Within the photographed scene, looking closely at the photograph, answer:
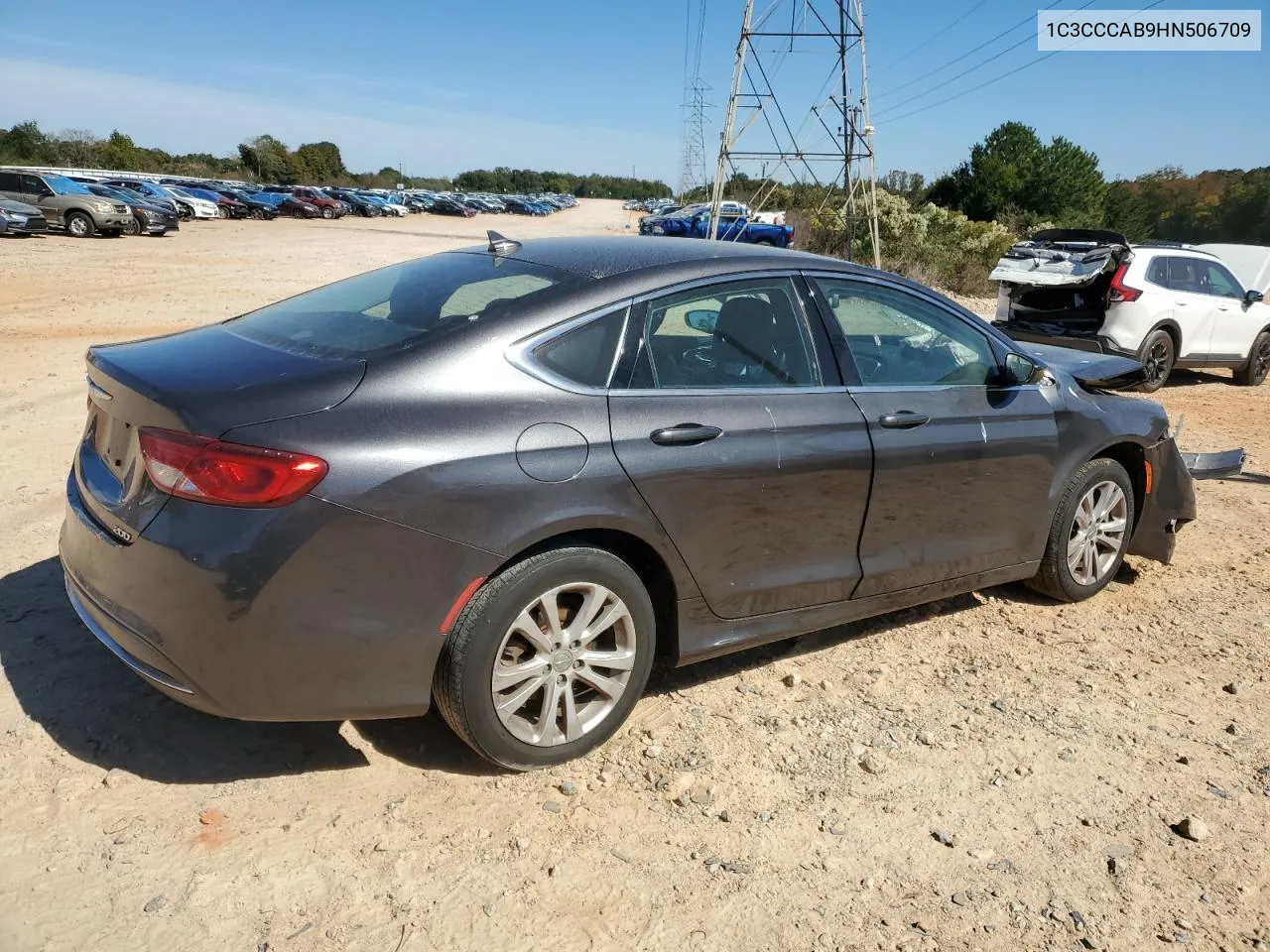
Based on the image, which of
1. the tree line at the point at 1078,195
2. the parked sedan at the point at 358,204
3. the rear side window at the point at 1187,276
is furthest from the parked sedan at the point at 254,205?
the rear side window at the point at 1187,276

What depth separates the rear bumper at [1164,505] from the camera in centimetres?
511

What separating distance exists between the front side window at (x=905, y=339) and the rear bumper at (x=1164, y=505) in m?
1.34

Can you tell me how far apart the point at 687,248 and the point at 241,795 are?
247 centimetres

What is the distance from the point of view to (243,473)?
2709 mm

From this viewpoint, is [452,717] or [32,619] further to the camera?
[32,619]

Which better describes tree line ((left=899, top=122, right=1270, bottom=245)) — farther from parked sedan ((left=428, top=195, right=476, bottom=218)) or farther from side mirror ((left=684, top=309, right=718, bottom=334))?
side mirror ((left=684, top=309, right=718, bottom=334))

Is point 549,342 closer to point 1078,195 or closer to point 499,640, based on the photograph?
point 499,640

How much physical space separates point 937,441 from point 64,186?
31.8 metres

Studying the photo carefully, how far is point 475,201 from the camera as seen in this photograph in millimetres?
87750

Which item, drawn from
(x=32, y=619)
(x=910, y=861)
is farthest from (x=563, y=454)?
(x=32, y=619)

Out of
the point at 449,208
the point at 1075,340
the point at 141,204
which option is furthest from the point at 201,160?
the point at 1075,340

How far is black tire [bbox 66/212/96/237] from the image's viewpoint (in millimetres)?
28562

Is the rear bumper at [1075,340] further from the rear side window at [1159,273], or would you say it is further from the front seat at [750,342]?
the front seat at [750,342]

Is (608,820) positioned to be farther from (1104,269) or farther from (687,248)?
(1104,269)
